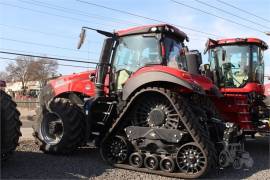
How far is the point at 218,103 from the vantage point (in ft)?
33.1

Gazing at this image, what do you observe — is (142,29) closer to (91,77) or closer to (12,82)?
(91,77)

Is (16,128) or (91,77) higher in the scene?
(91,77)

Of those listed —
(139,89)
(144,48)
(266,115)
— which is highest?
(144,48)

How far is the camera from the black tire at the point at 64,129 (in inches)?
328

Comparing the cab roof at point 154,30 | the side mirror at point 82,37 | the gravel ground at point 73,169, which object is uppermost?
the cab roof at point 154,30

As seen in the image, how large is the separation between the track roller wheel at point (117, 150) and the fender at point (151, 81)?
82cm

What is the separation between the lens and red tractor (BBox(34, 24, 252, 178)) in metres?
6.98

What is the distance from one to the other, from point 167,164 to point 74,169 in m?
1.62

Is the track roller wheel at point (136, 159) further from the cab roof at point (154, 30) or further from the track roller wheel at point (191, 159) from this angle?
the cab roof at point (154, 30)

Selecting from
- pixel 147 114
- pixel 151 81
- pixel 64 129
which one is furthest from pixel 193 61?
pixel 64 129

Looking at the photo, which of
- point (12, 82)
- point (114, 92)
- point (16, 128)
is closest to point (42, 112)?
point (114, 92)

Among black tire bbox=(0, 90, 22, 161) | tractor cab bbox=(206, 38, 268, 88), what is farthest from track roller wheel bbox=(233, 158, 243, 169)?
tractor cab bbox=(206, 38, 268, 88)

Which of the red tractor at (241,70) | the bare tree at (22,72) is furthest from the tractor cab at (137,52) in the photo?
the bare tree at (22,72)

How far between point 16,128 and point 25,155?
164 centimetres
